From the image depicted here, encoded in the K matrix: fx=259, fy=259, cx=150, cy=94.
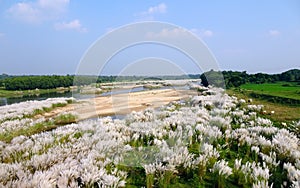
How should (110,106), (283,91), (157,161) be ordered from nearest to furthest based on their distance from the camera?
(157,161), (283,91), (110,106)

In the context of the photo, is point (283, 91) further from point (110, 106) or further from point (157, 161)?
point (157, 161)

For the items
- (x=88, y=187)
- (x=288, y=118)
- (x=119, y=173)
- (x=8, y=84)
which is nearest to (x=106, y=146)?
(x=119, y=173)

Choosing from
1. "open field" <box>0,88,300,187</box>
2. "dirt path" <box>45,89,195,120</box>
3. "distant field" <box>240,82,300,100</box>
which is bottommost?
"dirt path" <box>45,89,195,120</box>

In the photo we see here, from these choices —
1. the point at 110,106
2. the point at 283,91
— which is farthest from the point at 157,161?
the point at 283,91

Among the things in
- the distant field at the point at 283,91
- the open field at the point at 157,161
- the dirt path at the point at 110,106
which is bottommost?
the dirt path at the point at 110,106

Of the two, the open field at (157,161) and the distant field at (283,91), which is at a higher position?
the distant field at (283,91)

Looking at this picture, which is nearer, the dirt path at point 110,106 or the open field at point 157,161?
the open field at point 157,161

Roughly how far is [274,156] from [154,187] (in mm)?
3747

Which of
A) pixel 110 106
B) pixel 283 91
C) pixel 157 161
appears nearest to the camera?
pixel 157 161

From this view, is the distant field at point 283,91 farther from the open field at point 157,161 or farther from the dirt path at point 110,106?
the open field at point 157,161

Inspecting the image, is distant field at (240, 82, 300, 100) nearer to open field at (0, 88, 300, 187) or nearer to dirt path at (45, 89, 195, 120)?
dirt path at (45, 89, 195, 120)

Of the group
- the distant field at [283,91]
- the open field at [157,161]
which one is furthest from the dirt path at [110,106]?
the open field at [157,161]

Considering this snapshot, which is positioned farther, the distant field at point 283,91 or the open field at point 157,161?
the distant field at point 283,91

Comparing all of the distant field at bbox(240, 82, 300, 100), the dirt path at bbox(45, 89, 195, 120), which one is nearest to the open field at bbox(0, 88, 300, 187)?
the dirt path at bbox(45, 89, 195, 120)
